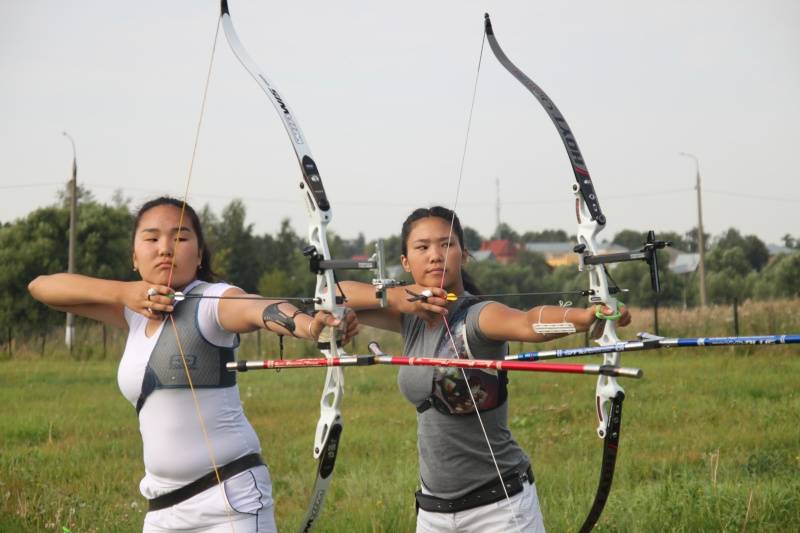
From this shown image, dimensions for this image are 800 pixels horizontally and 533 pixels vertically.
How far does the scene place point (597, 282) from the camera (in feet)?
11.8

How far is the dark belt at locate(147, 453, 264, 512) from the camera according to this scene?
10.7 feet

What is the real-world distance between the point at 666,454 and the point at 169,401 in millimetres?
5139

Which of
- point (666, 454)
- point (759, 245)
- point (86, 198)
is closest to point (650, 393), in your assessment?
point (666, 454)

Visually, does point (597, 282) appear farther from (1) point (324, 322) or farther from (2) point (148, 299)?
(2) point (148, 299)

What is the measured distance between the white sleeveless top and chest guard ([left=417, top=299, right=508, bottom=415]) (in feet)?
2.05

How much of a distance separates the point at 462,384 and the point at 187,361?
2.87 feet

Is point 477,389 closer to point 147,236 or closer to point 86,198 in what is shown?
point 147,236

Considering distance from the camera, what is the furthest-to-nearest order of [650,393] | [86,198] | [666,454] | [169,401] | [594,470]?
[86,198] < [650,393] < [666,454] < [594,470] < [169,401]

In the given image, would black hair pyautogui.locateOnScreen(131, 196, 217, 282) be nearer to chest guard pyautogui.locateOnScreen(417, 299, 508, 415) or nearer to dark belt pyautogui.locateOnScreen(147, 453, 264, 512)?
dark belt pyautogui.locateOnScreen(147, 453, 264, 512)

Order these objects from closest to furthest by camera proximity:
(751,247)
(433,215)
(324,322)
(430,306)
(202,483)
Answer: (324,322)
(202,483)
(430,306)
(433,215)
(751,247)

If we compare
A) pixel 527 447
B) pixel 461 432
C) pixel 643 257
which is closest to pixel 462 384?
pixel 461 432

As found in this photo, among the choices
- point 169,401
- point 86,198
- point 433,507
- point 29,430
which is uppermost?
point 86,198

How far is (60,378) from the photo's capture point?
586 inches

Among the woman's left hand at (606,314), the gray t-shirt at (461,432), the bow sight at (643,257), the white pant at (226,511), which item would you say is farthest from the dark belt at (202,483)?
the bow sight at (643,257)
